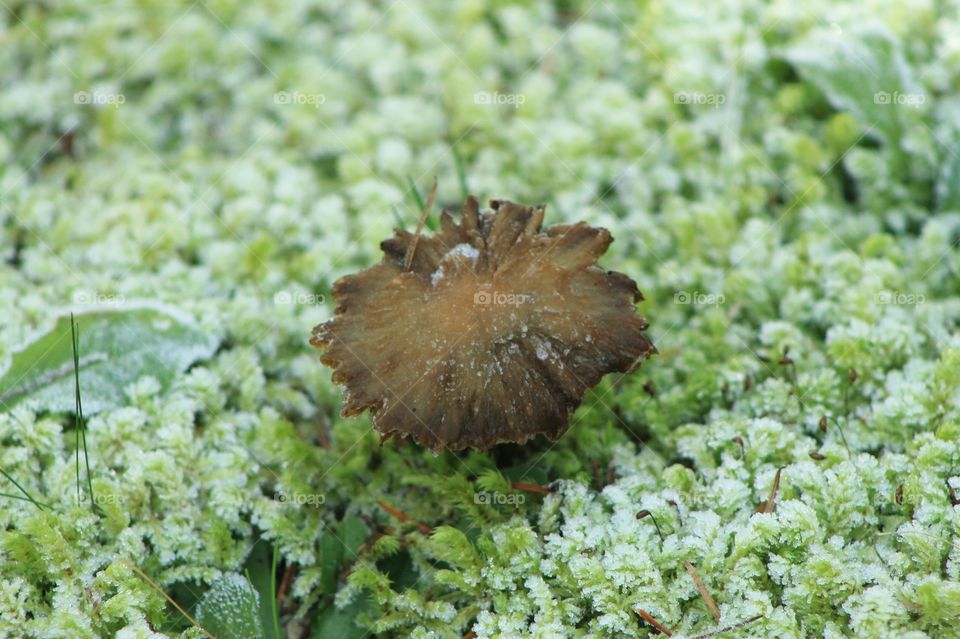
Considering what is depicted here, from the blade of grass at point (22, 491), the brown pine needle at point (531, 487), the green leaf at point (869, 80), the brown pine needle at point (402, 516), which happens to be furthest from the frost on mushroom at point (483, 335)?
the green leaf at point (869, 80)

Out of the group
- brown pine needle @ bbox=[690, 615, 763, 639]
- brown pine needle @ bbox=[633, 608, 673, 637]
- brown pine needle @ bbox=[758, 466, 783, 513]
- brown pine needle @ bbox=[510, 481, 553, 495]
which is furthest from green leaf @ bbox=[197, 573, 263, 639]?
brown pine needle @ bbox=[758, 466, 783, 513]

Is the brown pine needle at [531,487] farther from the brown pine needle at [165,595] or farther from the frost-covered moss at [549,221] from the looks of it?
the brown pine needle at [165,595]

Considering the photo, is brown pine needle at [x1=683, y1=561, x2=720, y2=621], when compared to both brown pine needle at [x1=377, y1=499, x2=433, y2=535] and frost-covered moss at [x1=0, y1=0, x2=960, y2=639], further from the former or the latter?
brown pine needle at [x1=377, y1=499, x2=433, y2=535]

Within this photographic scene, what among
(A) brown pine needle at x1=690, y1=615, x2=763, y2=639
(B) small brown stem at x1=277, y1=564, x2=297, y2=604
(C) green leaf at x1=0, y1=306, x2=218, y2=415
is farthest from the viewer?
(C) green leaf at x1=0, y1=306, x2=218, y2=415

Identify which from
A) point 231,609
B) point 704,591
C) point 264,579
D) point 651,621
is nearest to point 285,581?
point 264,579

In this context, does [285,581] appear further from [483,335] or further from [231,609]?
[483,335]

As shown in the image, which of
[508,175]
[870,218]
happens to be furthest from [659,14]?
[870,218]

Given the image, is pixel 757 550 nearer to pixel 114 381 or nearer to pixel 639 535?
pixel 639 535
